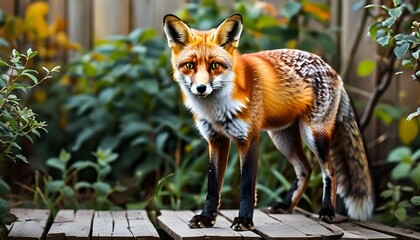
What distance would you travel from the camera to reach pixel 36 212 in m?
4.20

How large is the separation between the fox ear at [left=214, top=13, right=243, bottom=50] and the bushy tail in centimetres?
93

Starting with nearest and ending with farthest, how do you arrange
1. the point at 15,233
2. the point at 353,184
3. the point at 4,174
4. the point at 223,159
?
the point at 15,233
the point at 223,159
the point at 353,184
the point at 4,174

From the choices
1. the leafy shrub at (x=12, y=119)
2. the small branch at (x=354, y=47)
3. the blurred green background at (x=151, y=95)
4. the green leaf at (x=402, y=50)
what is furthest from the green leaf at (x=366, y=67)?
the leafy shrub at (x=12, y=119)

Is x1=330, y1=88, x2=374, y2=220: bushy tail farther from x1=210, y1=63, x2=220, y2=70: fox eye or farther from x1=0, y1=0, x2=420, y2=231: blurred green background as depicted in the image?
x1=210, y1=63, x2=220, y2=70: fox eye

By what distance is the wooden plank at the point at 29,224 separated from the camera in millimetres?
3395

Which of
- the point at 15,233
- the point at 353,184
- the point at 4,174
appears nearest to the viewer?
the point at 15,233

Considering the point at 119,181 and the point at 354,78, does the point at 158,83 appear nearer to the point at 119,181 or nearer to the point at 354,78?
the point at 119,181

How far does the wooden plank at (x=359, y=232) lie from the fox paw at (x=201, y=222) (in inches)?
27.4

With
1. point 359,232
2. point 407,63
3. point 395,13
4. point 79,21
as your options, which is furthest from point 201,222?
point 79,21

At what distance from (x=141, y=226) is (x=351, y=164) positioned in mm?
1339

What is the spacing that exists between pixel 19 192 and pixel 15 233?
6.96ft

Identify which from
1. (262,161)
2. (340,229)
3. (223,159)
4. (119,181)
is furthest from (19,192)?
(340,229)

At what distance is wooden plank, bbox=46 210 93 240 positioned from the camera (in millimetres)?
3365

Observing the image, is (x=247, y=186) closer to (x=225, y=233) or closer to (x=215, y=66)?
(x=225, y=233)
